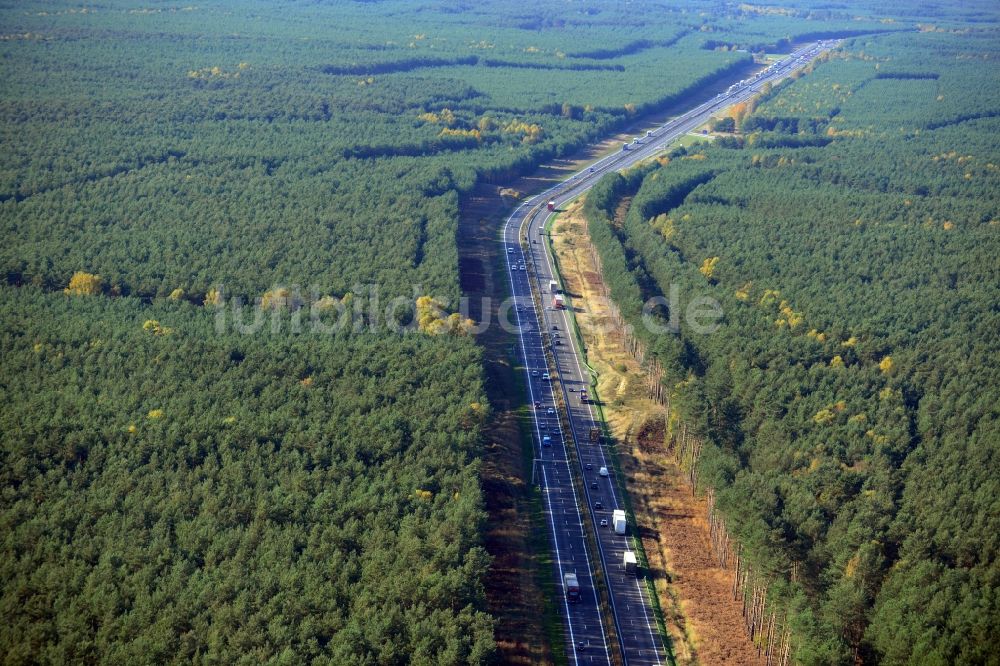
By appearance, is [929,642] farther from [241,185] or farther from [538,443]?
[241,185]

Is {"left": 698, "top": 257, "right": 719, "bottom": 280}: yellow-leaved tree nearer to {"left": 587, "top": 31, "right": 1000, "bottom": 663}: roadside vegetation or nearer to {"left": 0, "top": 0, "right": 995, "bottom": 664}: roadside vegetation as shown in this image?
{"left": 587, "top": 31, "right": 1000, "bottom": 663}: roadside vegetation

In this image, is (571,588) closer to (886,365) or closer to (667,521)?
(667,521)

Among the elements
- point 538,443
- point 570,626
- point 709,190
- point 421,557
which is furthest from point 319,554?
point 709,190

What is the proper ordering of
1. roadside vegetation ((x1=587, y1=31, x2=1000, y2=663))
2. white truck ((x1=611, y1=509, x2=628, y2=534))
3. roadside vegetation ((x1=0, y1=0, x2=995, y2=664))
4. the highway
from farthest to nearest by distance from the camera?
white truck ((x1=611, y1=509, x2=628, y2=534))
the highway
roadside vegetation ((x1=587, y1=31, x2=1000, y2=663))
roadside vegetation ((x1=0, y1=0, x2=995, y2=664))

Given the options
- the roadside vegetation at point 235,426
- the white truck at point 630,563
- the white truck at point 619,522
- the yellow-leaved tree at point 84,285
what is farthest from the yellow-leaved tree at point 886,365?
the yellow-leaved tree at point 84,285

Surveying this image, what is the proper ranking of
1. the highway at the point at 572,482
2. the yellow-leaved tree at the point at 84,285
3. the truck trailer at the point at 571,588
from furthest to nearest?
the yellow-leaved tree at the point at 84,285 < the truck trailer at the point at 571,588 < the highway at the point at 572,482

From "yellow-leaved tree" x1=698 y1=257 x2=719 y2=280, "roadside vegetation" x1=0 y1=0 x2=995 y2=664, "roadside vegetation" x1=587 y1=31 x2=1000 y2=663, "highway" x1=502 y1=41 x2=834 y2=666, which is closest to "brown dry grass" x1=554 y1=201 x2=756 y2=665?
"highway" x1=502 y1=41 x2=834 y2=666

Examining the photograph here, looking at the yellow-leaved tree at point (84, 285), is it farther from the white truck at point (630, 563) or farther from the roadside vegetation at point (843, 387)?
the white truck at point (630, 563)
